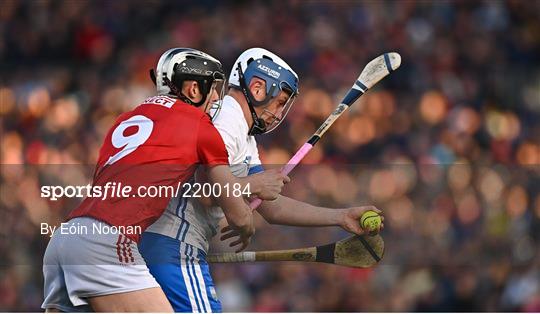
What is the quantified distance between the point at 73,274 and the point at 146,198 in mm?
499

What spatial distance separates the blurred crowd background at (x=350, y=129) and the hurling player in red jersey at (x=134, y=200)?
116 centimetres

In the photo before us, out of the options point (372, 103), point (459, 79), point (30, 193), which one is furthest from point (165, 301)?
point (459, 79)

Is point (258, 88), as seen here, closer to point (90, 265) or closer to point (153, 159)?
point (153, 159)

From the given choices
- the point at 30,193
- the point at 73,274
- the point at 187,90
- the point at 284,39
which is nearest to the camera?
the point at 73,274

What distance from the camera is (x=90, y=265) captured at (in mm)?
6781

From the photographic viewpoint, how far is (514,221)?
12.3 meters

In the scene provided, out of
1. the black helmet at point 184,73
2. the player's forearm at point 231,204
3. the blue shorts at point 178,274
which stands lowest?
the blue shorts at point 178,274

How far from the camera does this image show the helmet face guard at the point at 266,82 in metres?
7.57

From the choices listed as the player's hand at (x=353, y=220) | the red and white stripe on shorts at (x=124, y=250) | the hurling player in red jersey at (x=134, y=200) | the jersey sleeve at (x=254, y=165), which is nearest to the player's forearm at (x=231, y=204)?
the hurling player in red jersey at (x=134, y=200)

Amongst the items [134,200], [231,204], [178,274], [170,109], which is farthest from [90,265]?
[170,109]

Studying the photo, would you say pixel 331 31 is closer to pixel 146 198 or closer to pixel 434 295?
pixel 434 295

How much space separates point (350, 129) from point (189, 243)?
6.99 metres
